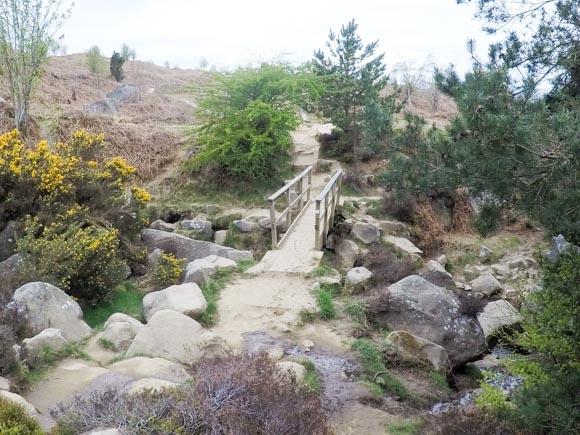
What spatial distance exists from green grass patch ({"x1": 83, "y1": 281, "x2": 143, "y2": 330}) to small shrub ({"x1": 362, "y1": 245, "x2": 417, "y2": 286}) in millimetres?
3598

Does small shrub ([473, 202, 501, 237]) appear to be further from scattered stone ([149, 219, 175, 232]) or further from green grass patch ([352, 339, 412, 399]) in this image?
scattered stone ([149, 219, 175, 232])

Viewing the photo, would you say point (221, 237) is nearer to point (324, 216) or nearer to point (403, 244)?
point (324, 216)

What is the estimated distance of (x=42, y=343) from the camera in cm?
528

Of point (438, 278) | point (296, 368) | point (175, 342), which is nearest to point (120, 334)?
point (175, 342)

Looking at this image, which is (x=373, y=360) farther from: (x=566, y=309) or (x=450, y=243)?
(x=450, y=243)

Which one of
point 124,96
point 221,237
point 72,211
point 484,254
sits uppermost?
point 124,96

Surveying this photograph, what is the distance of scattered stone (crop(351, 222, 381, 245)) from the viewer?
10883mm

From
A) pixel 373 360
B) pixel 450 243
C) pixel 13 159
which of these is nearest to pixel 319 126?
pixel 450 243

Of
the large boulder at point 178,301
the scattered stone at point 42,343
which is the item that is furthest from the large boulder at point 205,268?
the scattered stone at point 42,343

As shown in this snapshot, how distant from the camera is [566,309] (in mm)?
3691

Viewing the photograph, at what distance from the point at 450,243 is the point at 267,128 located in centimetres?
542

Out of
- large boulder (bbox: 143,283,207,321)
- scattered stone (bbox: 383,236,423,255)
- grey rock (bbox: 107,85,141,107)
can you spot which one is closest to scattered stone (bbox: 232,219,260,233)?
scattered stone (bbox: 383,236,423,255)

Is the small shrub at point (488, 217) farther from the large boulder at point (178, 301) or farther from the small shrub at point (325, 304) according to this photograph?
the large boulder at point (178, 301)

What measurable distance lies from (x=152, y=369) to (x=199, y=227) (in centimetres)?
Answer: 757
